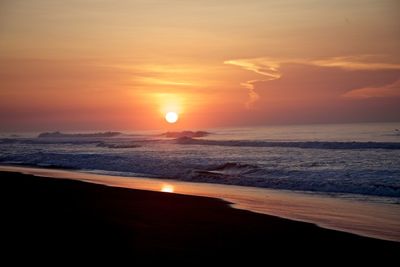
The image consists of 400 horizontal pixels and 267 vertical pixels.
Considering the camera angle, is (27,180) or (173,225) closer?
(173,225)

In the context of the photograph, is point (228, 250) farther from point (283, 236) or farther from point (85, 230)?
point (85, 230)

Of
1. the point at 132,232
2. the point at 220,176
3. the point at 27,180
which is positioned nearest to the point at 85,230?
the point at 132,232

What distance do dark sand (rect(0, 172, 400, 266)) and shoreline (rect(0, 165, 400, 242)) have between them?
1.92 ft

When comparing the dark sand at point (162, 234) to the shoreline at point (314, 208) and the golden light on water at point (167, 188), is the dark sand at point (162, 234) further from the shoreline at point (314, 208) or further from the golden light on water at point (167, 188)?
the golden light on water at point (167, 188)

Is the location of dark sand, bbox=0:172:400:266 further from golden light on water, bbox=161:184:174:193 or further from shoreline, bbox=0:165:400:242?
golden light on water, bbox=161:184:174:193

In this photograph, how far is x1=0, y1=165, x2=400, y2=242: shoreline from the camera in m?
9.03

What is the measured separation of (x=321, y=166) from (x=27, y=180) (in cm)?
1236

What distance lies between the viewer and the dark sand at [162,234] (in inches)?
260

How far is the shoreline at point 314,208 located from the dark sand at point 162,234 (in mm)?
587

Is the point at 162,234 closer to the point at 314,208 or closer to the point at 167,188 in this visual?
the point at 314,208

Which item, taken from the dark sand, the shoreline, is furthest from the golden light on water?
the dark sand

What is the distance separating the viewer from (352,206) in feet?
38.9

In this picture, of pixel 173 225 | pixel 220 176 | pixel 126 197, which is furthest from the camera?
pixel 220 176

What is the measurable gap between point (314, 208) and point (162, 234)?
4944 mm
